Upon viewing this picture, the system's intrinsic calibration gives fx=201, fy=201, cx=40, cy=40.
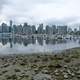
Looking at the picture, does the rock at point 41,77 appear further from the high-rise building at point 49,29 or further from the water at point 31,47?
the high-rise building at point 49,29

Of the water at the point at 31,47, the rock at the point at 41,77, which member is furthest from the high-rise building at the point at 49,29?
the rock at the point at 41,77

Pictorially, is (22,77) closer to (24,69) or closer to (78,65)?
(24,69)

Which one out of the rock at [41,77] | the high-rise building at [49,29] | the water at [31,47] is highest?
the high-rise building at [49,29]

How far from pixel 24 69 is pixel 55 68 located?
7.17 ft

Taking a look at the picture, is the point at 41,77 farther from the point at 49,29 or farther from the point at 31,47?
the point at 49,29

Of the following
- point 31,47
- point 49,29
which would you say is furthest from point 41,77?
point 49,29

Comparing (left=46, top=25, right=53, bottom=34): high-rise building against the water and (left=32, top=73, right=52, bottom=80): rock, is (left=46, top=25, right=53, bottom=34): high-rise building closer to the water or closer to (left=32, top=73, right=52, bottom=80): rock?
the water

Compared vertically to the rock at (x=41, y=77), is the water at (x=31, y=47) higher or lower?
lower

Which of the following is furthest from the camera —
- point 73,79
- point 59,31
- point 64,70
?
point 59,31

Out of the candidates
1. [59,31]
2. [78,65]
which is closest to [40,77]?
[78,65]

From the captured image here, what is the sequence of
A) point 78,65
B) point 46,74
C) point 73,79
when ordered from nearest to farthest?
point 73,79, point 46,74, point 78,65

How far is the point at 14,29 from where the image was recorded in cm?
19812

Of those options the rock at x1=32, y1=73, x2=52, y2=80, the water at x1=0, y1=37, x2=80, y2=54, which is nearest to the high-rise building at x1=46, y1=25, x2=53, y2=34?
the water at x1=0, y1=37, x2=80, y2=54

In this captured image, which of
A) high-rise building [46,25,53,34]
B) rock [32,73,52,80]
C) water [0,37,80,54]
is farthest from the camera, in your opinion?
high-rise building [46,25,53,34]
